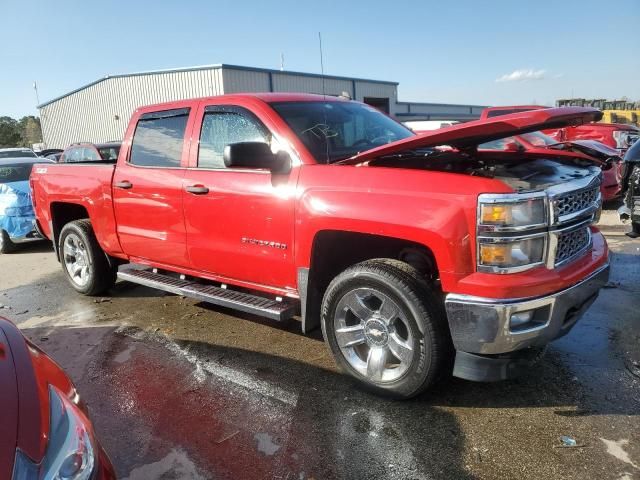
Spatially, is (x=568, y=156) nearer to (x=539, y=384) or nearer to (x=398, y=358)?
(x=539, y=384)

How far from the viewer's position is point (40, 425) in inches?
60.8

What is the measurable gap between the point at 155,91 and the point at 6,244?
19471mm

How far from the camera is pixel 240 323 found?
4.64m

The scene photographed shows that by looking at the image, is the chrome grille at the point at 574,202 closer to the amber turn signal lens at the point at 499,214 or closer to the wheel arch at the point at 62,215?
the amber turn signal lens at the point at 499,214

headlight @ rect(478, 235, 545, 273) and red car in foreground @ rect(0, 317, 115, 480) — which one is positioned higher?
headlight @ rect(478, 235, 545, 273)

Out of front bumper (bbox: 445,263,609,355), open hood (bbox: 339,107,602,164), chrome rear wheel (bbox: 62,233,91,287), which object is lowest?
chrome rear wheel (bbox: 62,233,91,287)

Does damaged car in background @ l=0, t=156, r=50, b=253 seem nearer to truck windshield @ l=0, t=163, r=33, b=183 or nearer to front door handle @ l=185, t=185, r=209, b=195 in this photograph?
truck windshield @ l=0, t=163, r=33, b=183

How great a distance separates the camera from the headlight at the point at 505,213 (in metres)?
2.54

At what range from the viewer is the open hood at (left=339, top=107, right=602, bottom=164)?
8.65 feet

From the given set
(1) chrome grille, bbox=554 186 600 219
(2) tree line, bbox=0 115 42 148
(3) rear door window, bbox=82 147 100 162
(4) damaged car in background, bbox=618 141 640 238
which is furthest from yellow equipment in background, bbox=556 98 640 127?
(2) tree line, bbox=0 115 42 148

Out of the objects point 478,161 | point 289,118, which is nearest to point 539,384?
point 478,161

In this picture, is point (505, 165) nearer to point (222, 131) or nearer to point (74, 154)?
point (222, 131)

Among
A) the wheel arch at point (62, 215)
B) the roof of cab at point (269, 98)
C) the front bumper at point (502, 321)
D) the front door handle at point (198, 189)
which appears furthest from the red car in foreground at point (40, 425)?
the wheel arch at point (62, 215)

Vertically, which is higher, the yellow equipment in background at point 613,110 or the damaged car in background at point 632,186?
the yellow equipment in background at point 613,110
